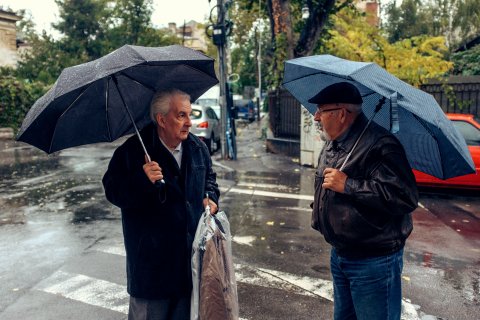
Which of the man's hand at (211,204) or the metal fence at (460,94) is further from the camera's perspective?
the metal fence at (460,94)

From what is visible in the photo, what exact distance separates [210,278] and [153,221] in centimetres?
46

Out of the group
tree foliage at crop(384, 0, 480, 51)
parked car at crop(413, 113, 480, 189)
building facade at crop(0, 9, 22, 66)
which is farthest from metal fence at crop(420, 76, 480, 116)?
building facade at crop(0, 9, 22, 66)

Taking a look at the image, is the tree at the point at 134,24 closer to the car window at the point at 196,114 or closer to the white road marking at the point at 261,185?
the car window at the point at 196,114

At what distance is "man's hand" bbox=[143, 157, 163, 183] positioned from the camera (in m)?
2.62

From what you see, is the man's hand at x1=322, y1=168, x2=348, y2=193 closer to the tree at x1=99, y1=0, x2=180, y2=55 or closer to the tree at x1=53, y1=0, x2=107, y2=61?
the tree at x1=99, y1=0, x2=180, y2=55

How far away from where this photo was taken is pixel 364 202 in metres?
2.52

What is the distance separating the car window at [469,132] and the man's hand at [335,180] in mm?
7707

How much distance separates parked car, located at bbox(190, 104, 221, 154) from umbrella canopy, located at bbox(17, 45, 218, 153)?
447 inches

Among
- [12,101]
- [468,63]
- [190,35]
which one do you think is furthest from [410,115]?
[190,35]

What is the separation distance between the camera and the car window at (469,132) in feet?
30.3

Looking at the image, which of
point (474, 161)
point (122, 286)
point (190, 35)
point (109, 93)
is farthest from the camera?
point (190, 35)

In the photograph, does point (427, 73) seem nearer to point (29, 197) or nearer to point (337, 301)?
point (29, 197)

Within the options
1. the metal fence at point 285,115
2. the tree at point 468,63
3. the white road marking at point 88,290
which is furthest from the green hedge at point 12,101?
the white road marking at point 88,290

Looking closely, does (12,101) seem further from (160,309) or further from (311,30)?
(160,309)
